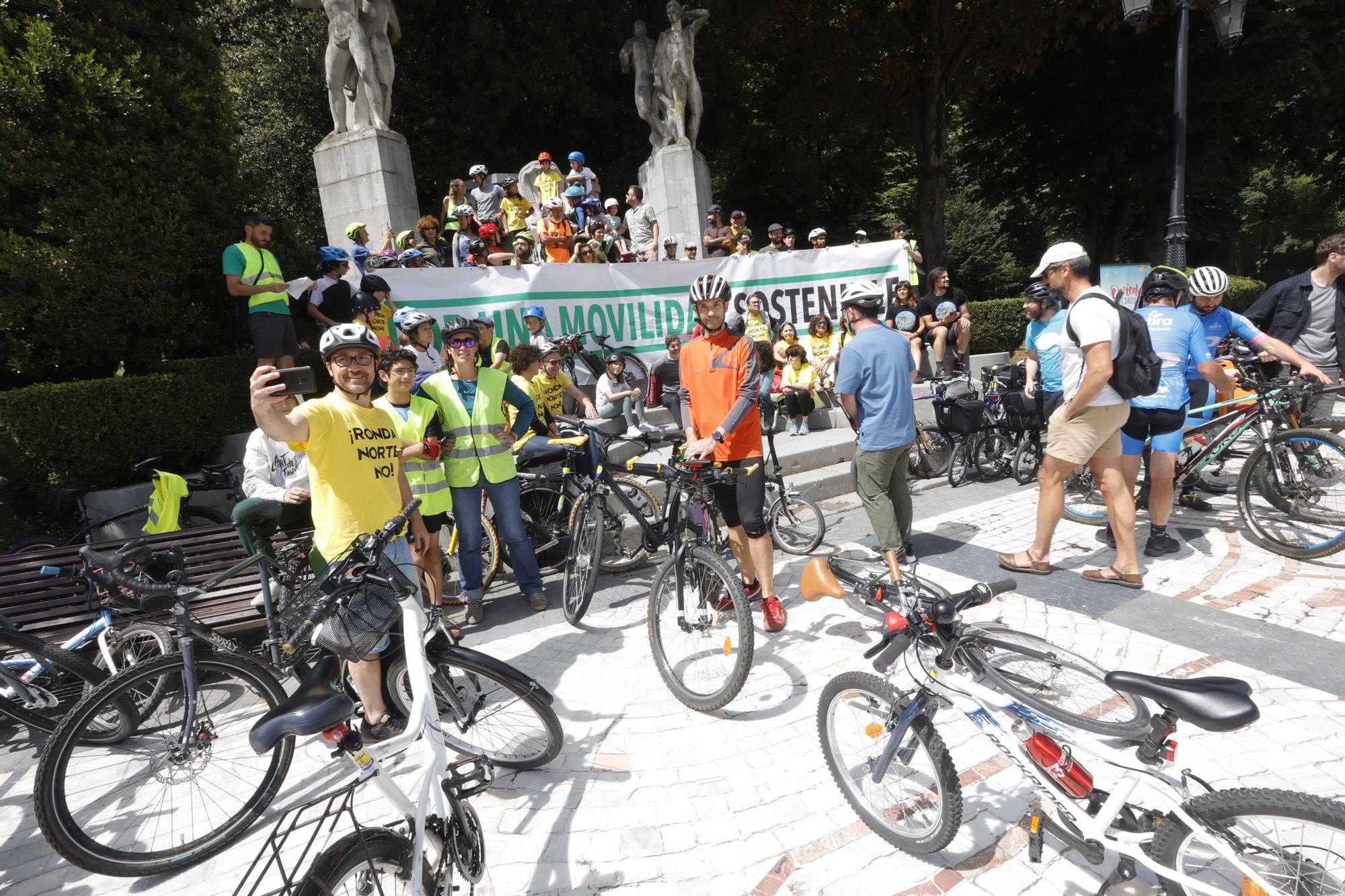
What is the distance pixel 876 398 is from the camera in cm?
460

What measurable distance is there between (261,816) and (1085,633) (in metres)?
4.54

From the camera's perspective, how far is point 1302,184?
36531 mm

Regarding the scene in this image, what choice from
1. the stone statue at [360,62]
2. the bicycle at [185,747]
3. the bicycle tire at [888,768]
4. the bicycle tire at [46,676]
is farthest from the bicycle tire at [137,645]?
the stone statue at [360,62]

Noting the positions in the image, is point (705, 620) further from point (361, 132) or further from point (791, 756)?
point (361, 132)

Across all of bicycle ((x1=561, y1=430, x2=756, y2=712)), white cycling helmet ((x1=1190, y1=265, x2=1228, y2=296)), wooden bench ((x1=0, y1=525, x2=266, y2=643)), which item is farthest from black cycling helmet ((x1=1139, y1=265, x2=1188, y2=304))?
wooden bench ((x1=0, y1=525, x2=266, y2=643))

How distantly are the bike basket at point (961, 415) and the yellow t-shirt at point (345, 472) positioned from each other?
592cm

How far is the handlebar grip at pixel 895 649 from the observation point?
2.35m

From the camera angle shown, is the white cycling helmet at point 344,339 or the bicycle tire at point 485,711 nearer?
the bicycle tire at point 485,711

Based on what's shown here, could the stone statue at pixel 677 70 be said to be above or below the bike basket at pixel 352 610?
above

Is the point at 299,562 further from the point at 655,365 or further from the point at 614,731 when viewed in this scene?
the point at 655,365

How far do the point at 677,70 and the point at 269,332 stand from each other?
29.8 feet

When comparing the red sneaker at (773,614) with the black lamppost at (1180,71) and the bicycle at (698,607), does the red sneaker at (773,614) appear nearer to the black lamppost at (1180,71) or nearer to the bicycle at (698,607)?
the bicycle at (698,607)

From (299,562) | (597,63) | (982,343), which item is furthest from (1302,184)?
(299,562)

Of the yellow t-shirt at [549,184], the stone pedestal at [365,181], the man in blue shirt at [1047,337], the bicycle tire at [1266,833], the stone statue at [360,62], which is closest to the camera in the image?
the bicycle tire at [1266,833]
